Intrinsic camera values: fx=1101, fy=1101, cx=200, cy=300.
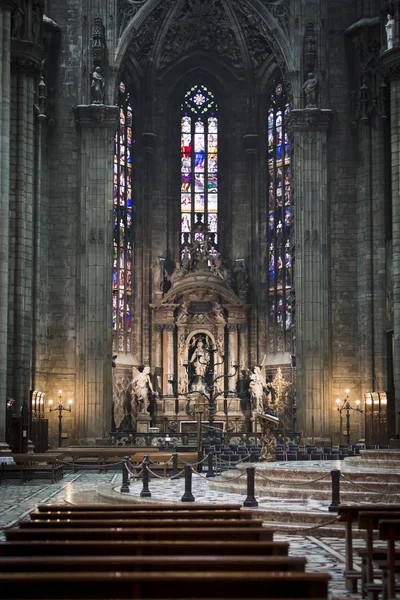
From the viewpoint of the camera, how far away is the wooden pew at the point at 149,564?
8.28 m

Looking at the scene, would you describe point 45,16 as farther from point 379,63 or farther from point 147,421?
point 147,421

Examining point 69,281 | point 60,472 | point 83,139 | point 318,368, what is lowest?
point 60,472

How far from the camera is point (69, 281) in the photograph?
155ft

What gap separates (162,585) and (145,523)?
3.15m

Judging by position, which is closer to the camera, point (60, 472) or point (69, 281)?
point (60, 472)

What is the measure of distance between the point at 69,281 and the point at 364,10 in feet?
57.5

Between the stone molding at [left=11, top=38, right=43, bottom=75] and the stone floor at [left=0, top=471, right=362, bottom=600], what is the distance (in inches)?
568

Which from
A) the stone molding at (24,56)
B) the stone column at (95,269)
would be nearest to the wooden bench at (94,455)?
the stone column at (95,269)

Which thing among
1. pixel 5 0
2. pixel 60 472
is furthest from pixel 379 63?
pixel 60 472

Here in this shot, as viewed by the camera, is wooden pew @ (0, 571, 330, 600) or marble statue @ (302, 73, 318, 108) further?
marble statue @ (302, 73, 318, 108)

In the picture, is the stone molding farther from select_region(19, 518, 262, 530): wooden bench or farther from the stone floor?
select_region(19, 518, 262, 530): wooden bench

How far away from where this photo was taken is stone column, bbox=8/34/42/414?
37.9 m

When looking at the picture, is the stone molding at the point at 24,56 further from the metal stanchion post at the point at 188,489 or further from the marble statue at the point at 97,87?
the metal stanchion post at the point at 188,489

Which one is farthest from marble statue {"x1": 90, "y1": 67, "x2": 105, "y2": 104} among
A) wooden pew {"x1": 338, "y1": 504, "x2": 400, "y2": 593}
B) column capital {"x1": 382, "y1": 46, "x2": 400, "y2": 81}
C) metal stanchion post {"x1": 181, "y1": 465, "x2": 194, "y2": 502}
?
wooden pew {"x1": 338, "y1": 504, "x2": 400, "y2": 593}
